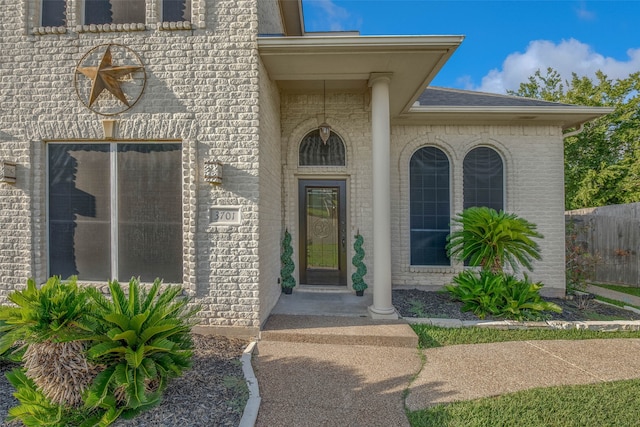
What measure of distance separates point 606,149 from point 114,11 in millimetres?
18570

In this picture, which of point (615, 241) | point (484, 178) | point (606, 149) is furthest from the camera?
point (606, 149)

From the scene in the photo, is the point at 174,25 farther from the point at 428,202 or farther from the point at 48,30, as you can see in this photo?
the point at 428,202

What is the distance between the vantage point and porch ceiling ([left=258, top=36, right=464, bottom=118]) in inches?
159

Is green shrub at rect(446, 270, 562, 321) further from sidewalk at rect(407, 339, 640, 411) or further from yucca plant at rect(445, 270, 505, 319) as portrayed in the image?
sidewalk at rect(407, 339, 640, 411)

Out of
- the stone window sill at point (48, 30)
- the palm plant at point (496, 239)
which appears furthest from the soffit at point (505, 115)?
the stone window sill at point (48, 30)

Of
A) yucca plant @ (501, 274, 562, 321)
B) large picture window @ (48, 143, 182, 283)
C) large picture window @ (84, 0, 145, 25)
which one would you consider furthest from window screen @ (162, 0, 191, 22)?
yucca plant @ (501, 274, 562, 321)

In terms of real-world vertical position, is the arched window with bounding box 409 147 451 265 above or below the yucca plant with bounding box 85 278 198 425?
above

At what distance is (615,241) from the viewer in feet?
26.4

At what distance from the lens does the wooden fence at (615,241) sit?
7.77m

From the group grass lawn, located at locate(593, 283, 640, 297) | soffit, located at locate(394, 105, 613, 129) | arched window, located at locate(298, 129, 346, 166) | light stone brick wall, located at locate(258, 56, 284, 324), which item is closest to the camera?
light stone brick wall, located at locate(258, 56, 284, 324)

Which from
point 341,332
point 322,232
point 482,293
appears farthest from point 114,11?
point 482,293

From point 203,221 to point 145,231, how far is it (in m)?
0.90

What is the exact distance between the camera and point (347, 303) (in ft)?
17.6

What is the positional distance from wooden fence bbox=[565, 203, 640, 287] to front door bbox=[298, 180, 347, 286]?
5894 mm
